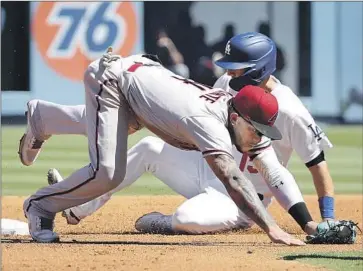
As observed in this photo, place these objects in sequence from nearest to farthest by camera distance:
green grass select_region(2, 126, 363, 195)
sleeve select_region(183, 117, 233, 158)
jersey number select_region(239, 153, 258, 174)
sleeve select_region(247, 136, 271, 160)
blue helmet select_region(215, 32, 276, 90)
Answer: sleeve select_region(183, 117, 233, 158) → sleeve select_region(247, 136, 271, 160) → blue helmet select_region(215, 32, 276, 90) → jersey number select_region(239, 153, 258, 174) → green grass select_region(2, 126, 363, 195)

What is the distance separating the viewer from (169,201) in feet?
29.2

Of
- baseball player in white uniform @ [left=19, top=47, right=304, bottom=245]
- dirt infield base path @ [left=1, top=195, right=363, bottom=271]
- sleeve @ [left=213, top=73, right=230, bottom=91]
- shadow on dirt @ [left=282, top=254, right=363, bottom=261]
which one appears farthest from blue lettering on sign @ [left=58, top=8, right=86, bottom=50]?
shadow on dirt @ [left=282, top=254, right=363, bottom=261]

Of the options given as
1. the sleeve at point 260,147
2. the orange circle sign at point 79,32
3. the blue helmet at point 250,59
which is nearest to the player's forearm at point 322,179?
the sleeve at point 260,147

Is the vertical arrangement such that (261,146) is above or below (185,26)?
above

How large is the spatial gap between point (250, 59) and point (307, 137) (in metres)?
0.58

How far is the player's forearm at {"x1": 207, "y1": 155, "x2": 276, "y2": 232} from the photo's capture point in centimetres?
533

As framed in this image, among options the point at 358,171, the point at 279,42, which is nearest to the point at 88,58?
the point at 279,42

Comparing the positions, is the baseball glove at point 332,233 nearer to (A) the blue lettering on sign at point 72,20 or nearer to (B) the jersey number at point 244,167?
(B) the jersey number at point 244,167

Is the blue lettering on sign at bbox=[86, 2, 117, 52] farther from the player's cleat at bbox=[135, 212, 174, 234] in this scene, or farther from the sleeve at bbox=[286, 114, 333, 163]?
the sleeve at bbox=[286, 114, 333, 163]

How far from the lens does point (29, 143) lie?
6.74m

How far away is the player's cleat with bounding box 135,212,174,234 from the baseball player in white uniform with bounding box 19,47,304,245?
87cm

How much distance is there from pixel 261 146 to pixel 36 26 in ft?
38.4

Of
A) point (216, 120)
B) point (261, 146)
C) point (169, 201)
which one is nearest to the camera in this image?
point (216, 120)

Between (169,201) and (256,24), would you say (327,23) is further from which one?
(169,201)
